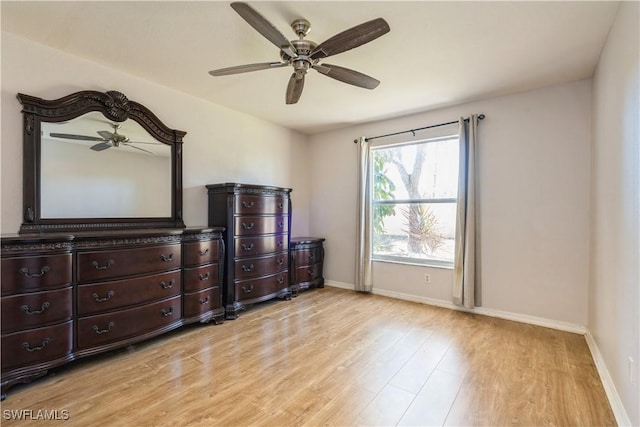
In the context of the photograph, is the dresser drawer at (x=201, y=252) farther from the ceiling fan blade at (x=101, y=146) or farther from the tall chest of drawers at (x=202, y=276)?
the ceiling fan blade at (x=101, y=146)

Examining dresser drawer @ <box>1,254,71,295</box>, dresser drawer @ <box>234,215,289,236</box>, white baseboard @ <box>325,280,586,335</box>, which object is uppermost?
dresser drawer @ <box>234,215,289,236</box>

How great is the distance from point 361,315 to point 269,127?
2930mm

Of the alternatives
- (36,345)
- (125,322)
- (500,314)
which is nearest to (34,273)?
(36,345)

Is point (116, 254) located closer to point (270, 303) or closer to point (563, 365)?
point (270, 303)

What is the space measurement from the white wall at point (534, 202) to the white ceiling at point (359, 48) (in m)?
0.26

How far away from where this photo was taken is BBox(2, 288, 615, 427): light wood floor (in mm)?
1723

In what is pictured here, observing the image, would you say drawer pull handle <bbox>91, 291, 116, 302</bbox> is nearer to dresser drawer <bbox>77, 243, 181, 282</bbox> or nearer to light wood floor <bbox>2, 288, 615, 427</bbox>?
dresser drawer <bbox>77, 243, 181, 282</bbox>

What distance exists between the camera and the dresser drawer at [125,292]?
2254mm

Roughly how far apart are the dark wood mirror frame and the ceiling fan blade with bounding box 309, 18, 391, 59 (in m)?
1.97

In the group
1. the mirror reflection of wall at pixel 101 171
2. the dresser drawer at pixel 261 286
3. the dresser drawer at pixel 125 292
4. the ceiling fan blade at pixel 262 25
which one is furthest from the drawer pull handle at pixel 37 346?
the ceiling fan blade at pixel 262 25

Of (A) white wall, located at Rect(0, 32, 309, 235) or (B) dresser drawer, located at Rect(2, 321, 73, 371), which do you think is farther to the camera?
(A) white wall, located at Rect(0, 32, 309, 235)

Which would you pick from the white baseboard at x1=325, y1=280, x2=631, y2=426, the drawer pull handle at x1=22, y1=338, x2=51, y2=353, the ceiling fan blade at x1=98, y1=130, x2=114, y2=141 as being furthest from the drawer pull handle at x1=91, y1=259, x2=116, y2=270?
the white baseboard at x1=325, y1=280, x2=631, y2=426

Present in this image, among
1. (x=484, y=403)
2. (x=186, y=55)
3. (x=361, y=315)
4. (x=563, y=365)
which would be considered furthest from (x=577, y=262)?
(x=186, y=55)

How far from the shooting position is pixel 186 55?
254 cm
